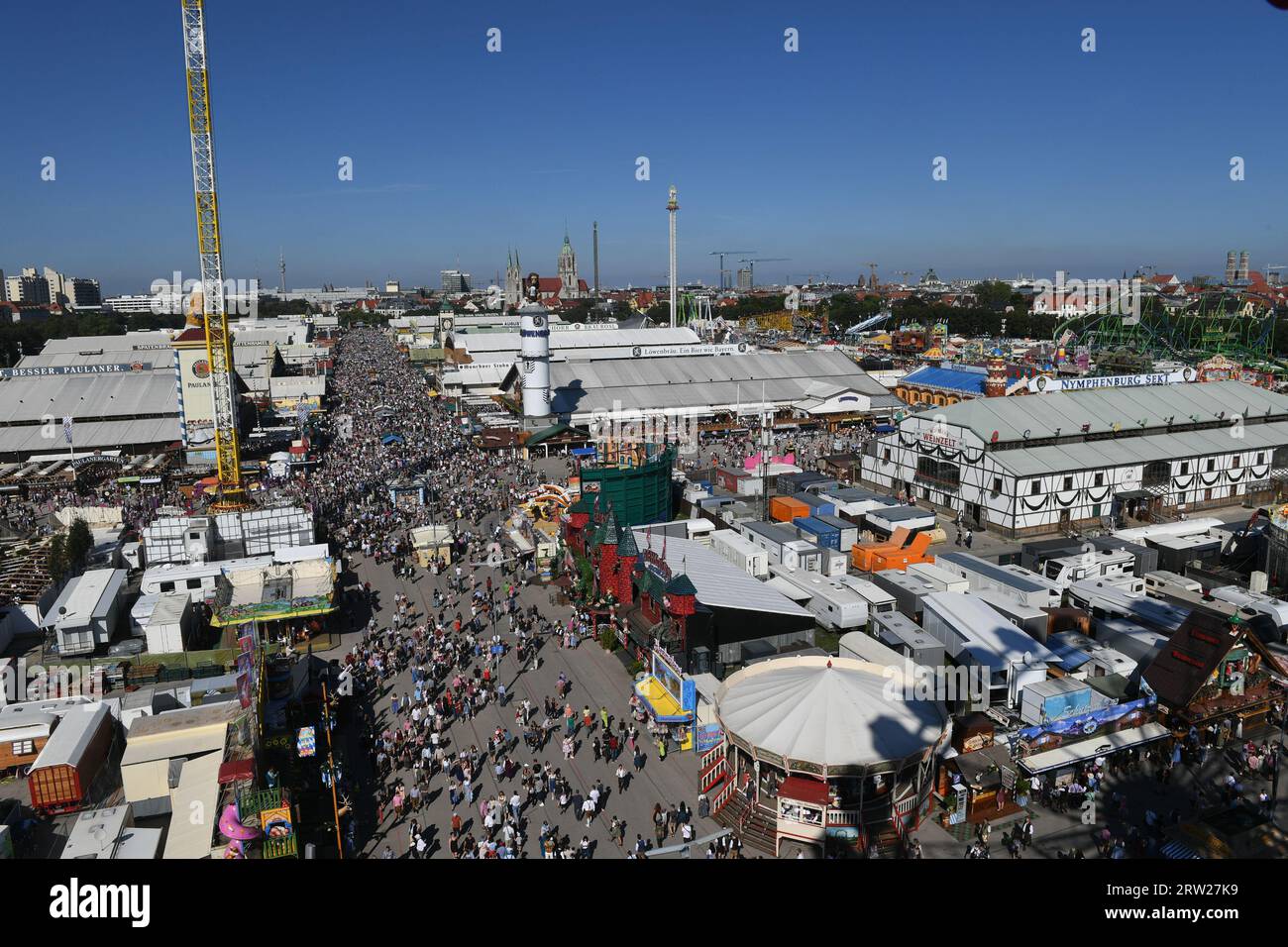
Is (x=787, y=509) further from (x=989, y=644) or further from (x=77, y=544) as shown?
(x=77, y=544)

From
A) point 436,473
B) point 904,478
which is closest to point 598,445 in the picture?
point 436,473

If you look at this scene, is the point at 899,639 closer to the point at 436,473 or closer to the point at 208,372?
the point at 436,473

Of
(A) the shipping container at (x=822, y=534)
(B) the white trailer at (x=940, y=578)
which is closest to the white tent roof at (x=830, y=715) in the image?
(B) the white trailer at (x=940, y=578)

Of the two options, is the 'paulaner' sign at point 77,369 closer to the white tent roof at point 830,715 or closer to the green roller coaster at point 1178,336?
the white tent roof at point 830,715

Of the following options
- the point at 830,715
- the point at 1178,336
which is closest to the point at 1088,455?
the point at 830,715

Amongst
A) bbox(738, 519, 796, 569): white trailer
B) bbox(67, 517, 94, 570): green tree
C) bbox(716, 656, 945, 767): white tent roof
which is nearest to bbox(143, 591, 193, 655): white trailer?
bbox(67, 517, 94, 570): green tree

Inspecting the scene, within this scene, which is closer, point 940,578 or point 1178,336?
point 940,578
